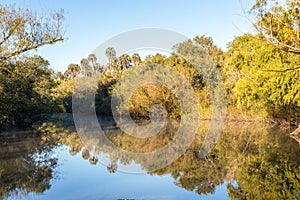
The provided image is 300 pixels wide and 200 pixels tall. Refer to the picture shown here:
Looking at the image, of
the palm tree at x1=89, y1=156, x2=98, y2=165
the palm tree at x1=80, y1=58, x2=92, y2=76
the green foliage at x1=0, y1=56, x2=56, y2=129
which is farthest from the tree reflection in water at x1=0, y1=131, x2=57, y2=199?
the palm tree at x1=80, y1=58, x2=92, y2=76

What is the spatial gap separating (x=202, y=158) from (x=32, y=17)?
11.2 metres

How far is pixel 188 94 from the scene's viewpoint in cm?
3650

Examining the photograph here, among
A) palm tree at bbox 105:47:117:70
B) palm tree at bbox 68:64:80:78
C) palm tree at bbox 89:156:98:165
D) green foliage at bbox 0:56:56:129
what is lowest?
palm tree at bbox 89:156:98:165

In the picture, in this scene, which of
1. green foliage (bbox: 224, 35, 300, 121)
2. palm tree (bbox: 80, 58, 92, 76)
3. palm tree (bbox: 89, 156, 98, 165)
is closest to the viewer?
palm tree (bbox: 89, 156, 98, 165)

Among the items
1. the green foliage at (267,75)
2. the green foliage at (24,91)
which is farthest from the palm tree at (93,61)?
the green foliage at (267,75)

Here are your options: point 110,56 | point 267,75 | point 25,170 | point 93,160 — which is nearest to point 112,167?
point 93,160

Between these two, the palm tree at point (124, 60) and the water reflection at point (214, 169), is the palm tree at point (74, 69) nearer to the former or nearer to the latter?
the palm tree at point (124, 60)

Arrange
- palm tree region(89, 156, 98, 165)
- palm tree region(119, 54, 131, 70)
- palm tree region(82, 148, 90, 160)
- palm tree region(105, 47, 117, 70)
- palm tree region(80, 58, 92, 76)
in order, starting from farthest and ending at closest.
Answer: palm tree region(80, 58, 92, 76)
palm tree region(105, 47, 117, 70)
palm tree region(119, 54, 131, 70)
palm tree region(82, 148, 90, 160)
palm tree region(89, 156, 98, 165)

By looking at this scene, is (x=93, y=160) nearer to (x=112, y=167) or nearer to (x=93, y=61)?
(x=112, y=167)

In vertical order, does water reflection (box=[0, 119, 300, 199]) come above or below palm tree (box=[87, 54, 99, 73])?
below

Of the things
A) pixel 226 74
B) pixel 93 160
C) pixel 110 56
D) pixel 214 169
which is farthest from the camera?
pixel 110 56

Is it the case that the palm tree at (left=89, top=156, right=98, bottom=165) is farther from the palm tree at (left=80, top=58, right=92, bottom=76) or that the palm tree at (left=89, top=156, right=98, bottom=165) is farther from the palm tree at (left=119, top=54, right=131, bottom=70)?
the palm tree at (left=80, top=58, right=92, bottom=76)

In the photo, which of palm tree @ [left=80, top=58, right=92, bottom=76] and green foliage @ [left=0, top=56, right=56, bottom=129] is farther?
palm tree @ [left=80, top=58, right=92, bottom=76]

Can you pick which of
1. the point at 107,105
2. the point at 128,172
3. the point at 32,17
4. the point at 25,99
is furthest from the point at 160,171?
the point at 107,105
